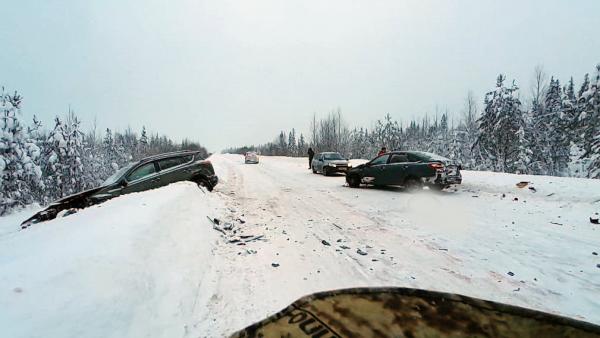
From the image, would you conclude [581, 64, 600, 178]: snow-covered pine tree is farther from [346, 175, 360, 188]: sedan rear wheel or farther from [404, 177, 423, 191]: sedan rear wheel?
[346, 175, 360, 188]: sedan rear wheel

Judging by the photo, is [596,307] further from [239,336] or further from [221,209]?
[221,209]

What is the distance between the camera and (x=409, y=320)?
1.64 meters

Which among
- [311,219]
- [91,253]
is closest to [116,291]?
[91,253]

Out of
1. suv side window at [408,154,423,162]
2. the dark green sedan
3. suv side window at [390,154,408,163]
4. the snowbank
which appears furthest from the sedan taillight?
the snowbank

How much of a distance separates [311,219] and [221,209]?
9.84ft

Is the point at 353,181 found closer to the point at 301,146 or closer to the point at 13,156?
the point at 13,156

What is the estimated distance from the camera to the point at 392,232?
6.48m

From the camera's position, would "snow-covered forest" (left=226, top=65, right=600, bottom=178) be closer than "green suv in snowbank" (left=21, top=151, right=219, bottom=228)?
No

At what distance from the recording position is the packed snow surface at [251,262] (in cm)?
297

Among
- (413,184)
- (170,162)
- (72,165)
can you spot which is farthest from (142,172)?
(72,165)

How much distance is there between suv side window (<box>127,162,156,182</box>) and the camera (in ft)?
31.7

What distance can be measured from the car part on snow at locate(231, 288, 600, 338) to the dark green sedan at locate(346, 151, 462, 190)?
10106mm

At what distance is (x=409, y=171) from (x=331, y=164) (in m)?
8.64

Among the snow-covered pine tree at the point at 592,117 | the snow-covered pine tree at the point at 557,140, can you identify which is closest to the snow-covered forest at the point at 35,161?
the snow-covered pine tree at the point at 592,117
